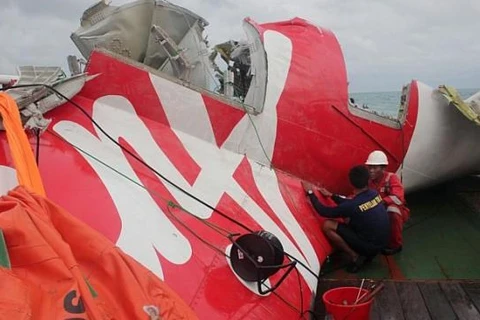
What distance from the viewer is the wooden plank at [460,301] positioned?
3.90 meters

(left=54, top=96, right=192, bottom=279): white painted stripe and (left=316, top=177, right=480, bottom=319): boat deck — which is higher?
(left=54, top=96, right=192, bottom=279): white painted stripe

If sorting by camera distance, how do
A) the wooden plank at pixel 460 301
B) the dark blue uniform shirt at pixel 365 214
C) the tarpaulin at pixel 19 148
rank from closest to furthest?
the tarpaulin at pixel 19 148 → the wooden plank at pixel 460 301 → the dark blue uniform shirt at pixel 365 214

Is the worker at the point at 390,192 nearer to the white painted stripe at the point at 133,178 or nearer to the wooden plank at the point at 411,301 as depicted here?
the wooden plank at the point at 411,301

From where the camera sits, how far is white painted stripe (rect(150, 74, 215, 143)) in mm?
4133

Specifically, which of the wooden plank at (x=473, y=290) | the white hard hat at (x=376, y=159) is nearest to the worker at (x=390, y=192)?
the white hard hat at (x=376, y=159)

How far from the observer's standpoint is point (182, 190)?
3672mm

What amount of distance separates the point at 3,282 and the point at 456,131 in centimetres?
614

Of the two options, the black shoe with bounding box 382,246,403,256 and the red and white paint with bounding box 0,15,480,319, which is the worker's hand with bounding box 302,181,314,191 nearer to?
the red and white paint with bounding box 0,15,480,319

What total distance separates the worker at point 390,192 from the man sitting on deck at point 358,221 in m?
0.30

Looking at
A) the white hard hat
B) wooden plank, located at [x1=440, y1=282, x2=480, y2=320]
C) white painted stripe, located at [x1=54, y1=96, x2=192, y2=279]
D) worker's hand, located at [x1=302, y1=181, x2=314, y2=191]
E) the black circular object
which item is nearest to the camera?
white painted stripe, located at [x1=54, y1=96, x2=192, y2=279]

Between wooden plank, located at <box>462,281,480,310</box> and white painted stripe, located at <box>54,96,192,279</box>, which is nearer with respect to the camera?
white painted stripe, located at <box>54,96,192,279</box>

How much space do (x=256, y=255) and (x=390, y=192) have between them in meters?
2.75

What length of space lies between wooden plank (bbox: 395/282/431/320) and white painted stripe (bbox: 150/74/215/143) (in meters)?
2.22

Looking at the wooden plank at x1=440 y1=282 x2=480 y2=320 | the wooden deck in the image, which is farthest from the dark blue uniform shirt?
the wooden plank at x1=440 y1=282 x2=480 y2=320
